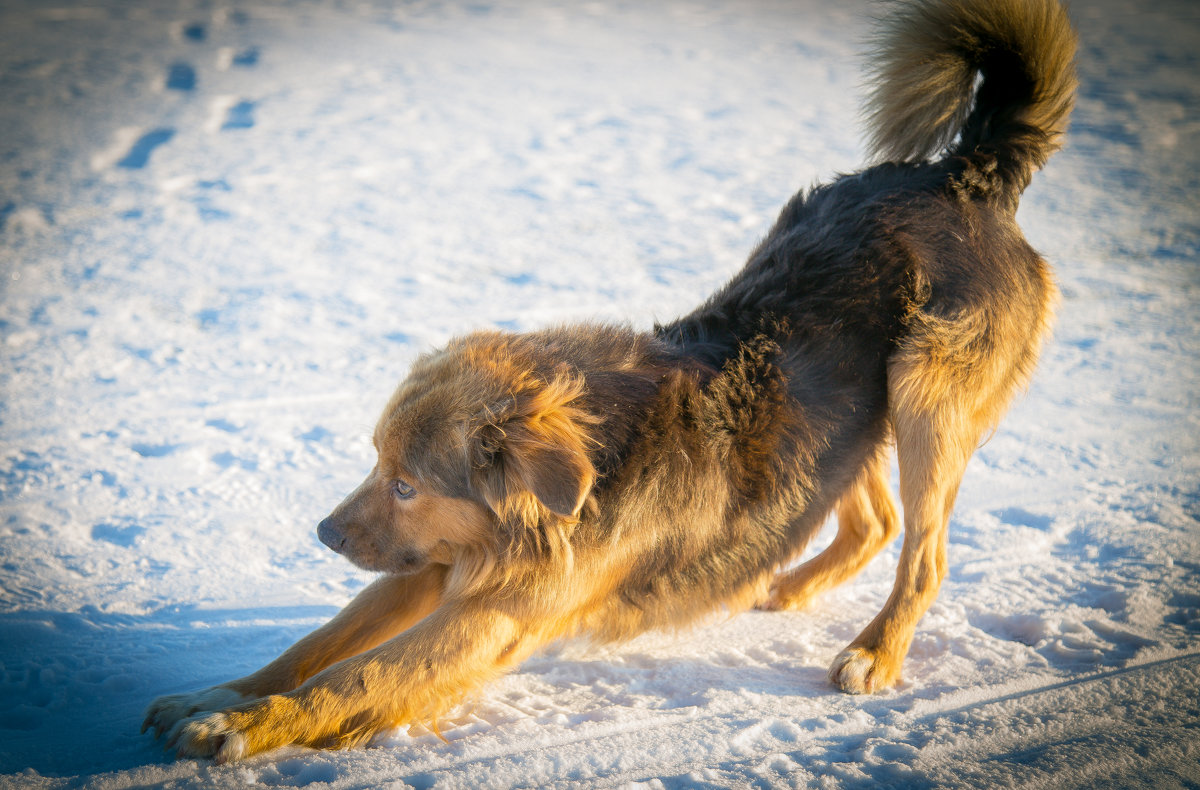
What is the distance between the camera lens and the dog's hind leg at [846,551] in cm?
374

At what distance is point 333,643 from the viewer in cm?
305

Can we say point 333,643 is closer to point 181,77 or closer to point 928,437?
point 928,437

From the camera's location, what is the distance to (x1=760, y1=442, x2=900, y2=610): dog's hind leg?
374 cm

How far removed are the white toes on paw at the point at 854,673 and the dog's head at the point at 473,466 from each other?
1172mm

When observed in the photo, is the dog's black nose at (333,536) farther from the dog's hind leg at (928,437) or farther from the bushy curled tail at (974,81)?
the bushy curled tail at (974,81)

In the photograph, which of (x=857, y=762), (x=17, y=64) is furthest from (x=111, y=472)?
(x=17, y=64)

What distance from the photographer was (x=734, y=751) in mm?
2773

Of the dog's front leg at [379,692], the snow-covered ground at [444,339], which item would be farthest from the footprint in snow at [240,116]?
the dog's front leg at [379,692]

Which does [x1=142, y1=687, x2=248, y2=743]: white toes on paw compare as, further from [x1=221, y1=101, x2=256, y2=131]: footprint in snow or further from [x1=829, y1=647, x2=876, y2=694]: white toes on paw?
[x1=221, y1=101, x2=256, y2=131]: footprint in snow

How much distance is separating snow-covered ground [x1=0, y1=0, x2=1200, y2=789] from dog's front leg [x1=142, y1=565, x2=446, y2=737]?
0.15m

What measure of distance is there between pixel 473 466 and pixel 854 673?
157 centimetres

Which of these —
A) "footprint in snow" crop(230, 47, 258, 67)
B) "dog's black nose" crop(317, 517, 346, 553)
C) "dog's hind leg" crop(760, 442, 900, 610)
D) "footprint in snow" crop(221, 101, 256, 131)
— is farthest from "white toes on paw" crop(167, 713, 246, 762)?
"footprint in snow" crop(230, 47, 258, 67)

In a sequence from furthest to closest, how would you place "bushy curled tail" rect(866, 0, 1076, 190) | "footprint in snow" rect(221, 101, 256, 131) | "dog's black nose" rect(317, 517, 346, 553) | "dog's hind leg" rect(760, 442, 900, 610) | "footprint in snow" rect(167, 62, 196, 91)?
"footprint in snow" rect(167, 62, 196, 91), "footprint in snow" rect(221, 101, 256, 131), "dog's hind leg" rect(760, 442, 900, 610), "bushy curled tail" rect(866, 0, 1076, 190), "dog's black nose" rect(317, 517, 346, 553)

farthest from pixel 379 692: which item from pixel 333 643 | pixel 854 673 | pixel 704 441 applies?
pixel 854 673
